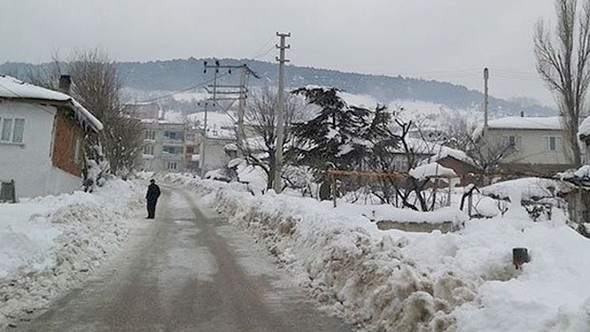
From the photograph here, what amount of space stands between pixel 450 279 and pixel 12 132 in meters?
22.0

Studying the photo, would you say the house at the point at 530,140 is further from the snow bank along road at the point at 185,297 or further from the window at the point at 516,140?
the snow bank along road at the point at 185,297

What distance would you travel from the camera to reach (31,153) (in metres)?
22.8

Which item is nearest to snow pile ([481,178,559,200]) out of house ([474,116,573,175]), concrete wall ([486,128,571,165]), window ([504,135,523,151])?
house ([474,116,573,175])

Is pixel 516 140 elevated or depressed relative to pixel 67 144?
elevated

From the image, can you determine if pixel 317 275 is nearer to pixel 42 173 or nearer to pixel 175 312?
pixel 175 312

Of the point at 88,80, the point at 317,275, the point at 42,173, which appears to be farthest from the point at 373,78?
the point at 317,275

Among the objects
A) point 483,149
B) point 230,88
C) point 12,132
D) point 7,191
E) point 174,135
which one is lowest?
point 7,191

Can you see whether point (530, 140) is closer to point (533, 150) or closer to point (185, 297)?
point (533, 150)

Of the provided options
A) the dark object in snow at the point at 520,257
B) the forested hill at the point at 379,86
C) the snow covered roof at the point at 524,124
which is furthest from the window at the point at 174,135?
the dark object in snow at the point at 520,257

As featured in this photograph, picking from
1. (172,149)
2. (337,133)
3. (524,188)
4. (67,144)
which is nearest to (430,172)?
(524,188)

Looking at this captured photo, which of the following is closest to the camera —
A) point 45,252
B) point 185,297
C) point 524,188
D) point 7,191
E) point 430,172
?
point 185,297

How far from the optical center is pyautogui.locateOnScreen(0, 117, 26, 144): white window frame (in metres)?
22.6

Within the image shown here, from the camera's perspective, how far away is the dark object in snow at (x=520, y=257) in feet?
21.1

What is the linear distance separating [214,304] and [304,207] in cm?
722
